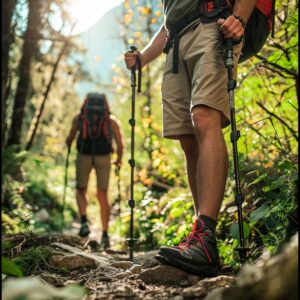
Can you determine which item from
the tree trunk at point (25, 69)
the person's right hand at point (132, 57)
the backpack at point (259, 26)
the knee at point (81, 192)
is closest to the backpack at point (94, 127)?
the knee at point (81, 192)

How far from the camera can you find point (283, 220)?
312 cm

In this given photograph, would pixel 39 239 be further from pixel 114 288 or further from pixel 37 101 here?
pixel 37 101

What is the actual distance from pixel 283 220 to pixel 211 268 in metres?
0.82

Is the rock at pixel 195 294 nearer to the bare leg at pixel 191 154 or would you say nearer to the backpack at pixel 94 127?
the bare leg at pixel 191 154

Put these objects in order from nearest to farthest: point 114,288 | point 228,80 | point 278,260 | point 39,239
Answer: point 278,260, point 114,288, point 228,80, point 39,239

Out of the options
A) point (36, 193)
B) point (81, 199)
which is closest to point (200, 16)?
point (81, 199)

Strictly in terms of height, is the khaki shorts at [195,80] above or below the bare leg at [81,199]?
above

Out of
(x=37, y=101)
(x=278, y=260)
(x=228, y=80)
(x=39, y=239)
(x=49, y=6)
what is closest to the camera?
(x=278, y=260)

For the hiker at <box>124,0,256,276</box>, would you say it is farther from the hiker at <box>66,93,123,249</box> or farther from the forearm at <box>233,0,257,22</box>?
the hiker at <box>66,93,123,249</box>

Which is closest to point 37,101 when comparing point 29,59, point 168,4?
point 29,59

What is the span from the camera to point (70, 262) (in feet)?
11.8

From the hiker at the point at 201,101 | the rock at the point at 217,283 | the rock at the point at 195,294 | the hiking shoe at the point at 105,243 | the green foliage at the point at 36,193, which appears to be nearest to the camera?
the rock at the point at 195,294

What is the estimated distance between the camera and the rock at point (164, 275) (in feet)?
8.47

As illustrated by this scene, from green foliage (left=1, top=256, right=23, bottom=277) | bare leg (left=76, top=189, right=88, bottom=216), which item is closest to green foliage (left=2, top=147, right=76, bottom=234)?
bare leg (left=76, top=189, right=88, bottom=216)
